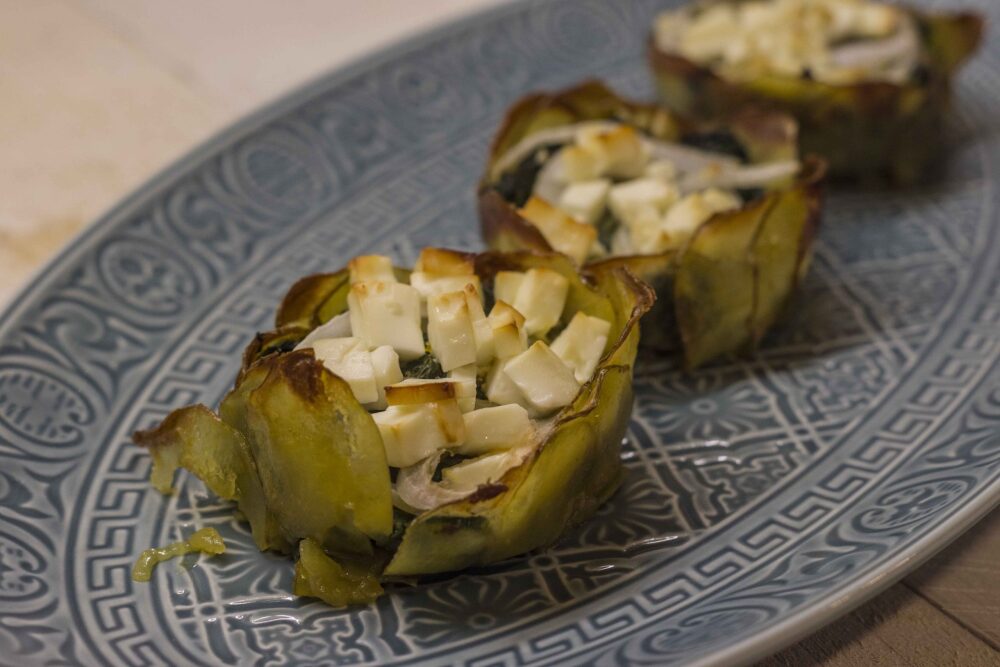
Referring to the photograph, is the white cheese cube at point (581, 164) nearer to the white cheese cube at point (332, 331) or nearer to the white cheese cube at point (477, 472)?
the white cheese cube at point (332, 331)

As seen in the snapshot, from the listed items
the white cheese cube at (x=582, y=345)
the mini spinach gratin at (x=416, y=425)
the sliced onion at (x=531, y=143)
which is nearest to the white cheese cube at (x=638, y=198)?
the sliced onion at (x=531, y=143)

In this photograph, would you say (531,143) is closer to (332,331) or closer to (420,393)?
(332,331)

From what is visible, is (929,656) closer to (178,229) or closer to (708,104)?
(708,104)

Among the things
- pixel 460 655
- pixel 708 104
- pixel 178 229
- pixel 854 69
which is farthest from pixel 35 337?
pixel 854 69

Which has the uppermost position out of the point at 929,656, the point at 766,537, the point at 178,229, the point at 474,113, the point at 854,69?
the point at 178,229

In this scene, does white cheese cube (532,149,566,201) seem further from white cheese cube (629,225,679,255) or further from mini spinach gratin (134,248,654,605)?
mini spinach gratin (134,248,654,605)

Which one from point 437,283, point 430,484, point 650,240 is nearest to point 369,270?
point 437,283

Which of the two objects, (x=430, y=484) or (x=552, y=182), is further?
(x=552, y=182)
